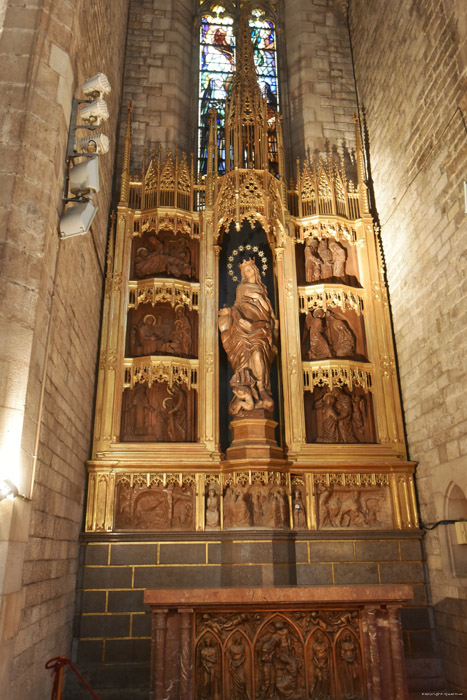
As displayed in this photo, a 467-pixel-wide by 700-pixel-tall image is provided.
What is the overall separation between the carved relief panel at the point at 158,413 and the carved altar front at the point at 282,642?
358 centimetres

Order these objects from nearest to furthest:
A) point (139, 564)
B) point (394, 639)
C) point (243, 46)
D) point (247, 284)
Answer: point (394, 639)
point (139, 564)
point (247, 284)
point (243, 46)

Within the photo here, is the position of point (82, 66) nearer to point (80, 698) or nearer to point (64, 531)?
point (64, 531)

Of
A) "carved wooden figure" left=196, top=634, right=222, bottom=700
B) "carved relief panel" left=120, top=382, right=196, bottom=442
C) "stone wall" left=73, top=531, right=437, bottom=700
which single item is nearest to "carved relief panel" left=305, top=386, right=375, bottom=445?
"stone wall" left=73, top=531, right=437, bottom=700

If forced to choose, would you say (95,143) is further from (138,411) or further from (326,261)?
(326,261)

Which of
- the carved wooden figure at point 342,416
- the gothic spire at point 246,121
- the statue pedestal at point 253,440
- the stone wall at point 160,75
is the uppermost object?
the stone wall at point 160,75

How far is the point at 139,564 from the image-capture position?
8.41 m

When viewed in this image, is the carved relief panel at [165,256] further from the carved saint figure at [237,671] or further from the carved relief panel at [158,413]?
the carved saint figure at [237,671]

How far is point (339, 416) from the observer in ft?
31.5

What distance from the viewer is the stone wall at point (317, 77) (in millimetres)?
12445

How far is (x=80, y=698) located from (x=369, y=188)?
10047 millimetres

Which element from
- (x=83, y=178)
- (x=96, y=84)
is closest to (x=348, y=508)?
(x=83, y=178)

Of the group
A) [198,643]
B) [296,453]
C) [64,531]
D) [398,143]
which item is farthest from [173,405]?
[398,143]

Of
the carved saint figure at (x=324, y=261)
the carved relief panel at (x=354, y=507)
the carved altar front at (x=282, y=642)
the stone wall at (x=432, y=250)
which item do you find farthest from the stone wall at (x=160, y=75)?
the carved altar front at (x=282, y=642)

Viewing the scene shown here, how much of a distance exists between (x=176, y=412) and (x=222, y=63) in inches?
360
